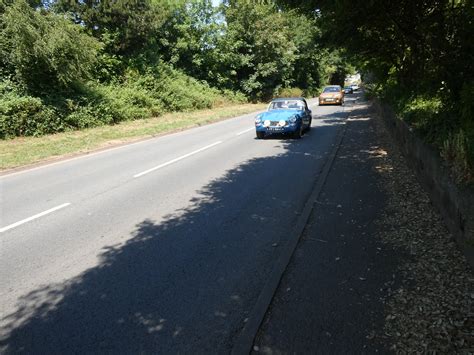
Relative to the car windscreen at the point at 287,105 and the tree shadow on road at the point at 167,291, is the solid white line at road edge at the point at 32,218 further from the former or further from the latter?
the car windscreen at the point at 287,105

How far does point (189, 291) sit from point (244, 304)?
0.62m

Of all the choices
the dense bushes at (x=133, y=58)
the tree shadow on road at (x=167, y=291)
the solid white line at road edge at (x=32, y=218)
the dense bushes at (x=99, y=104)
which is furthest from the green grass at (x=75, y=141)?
the tree shadow on road at (x=167, y=291)

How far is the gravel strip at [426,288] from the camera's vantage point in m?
2.87

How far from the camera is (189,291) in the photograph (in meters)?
3.78

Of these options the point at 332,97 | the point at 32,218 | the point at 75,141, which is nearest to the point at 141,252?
the point at 32,218

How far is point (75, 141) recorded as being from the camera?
15078 millimetres

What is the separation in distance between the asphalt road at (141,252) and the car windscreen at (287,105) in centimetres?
550

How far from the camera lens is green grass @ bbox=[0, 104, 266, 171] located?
476 inches

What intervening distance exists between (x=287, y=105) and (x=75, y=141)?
8906mm

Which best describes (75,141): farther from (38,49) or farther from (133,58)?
(133,58)

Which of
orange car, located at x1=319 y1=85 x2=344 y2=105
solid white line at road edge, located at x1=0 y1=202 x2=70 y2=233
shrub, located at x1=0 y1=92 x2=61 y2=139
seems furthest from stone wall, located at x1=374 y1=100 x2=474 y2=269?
orange car, located at x1=319 y1=85 x2=344 y2=105

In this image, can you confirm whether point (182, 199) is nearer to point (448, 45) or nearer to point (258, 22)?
point (448, 45)

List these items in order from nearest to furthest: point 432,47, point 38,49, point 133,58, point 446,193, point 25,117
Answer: point 446,193 → point 432,47 → point 25,117 → point 38,49 → point 133,58

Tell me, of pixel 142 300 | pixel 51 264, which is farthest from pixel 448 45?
pixel 51 264
